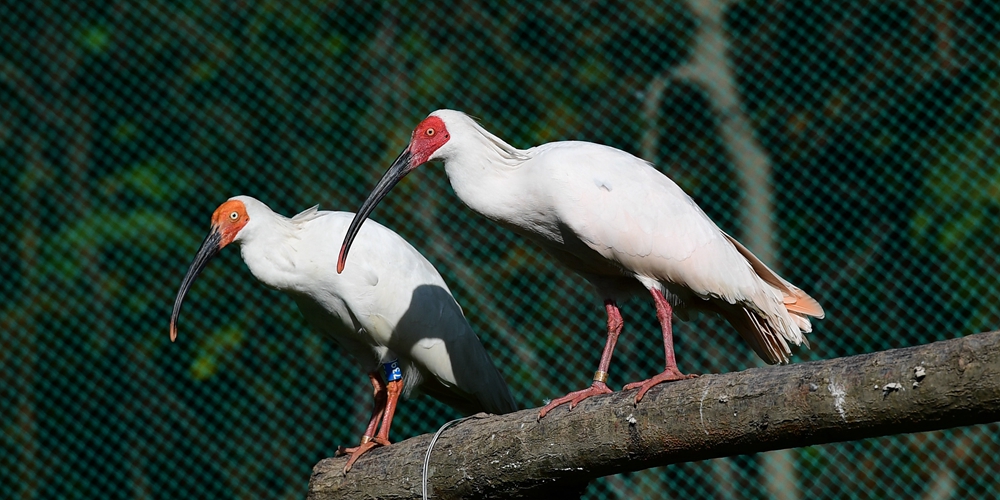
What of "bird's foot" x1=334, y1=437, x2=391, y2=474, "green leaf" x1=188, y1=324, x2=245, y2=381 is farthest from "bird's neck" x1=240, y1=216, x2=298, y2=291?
"green leaf" x1=188, y1=324, x2=245, y2=381

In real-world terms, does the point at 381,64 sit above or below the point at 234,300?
above

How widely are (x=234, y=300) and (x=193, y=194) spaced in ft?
2.68

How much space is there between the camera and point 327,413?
6.80 meters

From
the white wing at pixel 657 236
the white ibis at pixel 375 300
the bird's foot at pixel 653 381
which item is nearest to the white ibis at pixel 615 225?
the white wing at pixel 657 236

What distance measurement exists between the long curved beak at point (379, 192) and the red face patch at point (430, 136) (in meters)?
0.04

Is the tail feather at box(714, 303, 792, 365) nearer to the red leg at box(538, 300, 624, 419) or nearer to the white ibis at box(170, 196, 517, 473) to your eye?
the red leg at box(538, 300, 624, 419)

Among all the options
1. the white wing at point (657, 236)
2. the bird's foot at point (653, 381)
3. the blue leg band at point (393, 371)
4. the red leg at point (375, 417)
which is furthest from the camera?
the blue leg band at point (393, 371)

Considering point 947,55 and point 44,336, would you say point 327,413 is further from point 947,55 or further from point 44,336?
point 947,55

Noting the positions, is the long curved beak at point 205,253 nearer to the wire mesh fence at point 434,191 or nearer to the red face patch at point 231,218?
the red face patch at point 231,218

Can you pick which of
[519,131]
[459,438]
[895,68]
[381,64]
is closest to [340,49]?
[381,64]

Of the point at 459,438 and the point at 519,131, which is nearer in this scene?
the point at 459,438

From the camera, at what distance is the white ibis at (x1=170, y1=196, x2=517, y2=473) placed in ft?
11.1

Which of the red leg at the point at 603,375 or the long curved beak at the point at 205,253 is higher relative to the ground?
the long curved beak at the point at 205,253

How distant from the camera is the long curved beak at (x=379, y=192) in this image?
3164 mm
